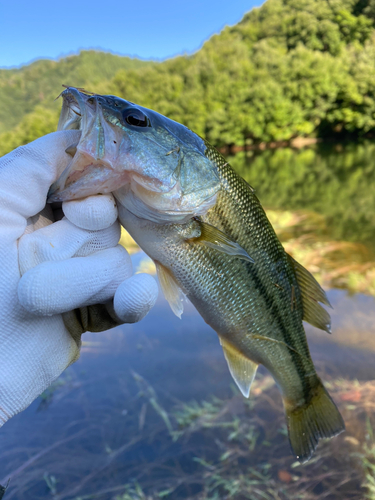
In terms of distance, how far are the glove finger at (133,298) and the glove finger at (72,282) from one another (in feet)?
0.30

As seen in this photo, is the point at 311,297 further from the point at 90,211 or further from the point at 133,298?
the point at 90,211

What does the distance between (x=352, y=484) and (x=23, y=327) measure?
11.7 ft

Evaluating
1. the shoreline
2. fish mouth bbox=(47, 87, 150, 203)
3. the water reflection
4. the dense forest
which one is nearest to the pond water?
fish mouth bbox=(47, 87, 150, 203)

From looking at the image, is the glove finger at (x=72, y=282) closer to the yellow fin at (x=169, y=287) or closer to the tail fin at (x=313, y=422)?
the yellow fin at (x=169, y=287)

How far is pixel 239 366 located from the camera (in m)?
2.10

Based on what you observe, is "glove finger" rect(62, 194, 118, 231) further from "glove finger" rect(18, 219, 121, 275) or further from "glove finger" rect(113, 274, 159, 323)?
"glove finger" rect(113, 274, 159, 323)

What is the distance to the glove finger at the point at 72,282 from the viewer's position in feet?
3.92

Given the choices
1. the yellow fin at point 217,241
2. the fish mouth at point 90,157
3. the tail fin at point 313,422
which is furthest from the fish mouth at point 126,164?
the tail fin at point 313,422

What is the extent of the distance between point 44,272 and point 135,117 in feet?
2.68

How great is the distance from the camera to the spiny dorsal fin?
6.81 ft

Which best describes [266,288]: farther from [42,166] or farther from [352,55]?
[352,55]

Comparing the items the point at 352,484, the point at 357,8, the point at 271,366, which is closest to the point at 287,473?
the point at 352,484

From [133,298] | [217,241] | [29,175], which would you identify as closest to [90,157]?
[29,175]

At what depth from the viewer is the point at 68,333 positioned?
5.05ft
